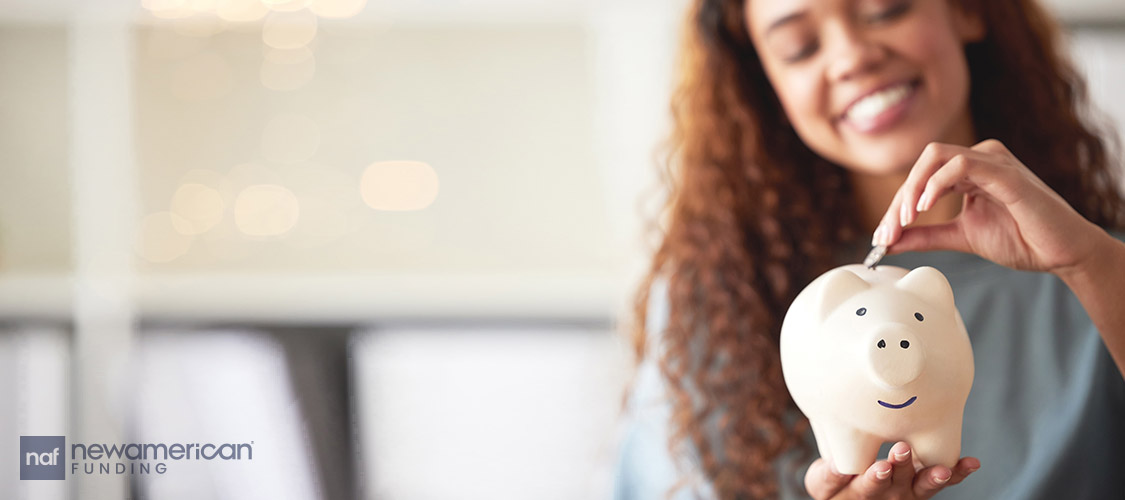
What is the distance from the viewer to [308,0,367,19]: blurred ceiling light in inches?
95.1

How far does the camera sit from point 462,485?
6.46ft

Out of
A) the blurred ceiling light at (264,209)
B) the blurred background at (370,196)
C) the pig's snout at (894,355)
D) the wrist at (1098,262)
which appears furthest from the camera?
the blurred ceiling light at (264,209)

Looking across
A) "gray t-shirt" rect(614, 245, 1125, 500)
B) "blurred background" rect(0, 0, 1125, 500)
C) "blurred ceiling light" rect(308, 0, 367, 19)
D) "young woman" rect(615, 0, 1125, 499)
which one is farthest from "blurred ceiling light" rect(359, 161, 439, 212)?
"gray t-shirt" rect(614, 245, 1125, 500)

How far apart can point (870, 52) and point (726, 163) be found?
1.22 feet

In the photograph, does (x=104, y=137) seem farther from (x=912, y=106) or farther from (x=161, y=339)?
(x=912, y=106)

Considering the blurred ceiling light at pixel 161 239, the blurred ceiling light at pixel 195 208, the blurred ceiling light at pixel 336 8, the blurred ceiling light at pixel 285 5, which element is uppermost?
the blurred ceiling light at pixel 285 5

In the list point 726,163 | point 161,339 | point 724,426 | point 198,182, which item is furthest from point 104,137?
point 724,426

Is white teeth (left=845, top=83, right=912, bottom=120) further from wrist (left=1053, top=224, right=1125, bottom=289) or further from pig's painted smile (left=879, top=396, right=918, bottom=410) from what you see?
pig's painted smile (left=879, top=396, right=918, bottom=410)

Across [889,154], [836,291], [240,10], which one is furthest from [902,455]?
[240,10]

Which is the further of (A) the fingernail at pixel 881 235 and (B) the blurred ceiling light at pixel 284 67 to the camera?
(B) the blurred ceiling light at pixel 284 67

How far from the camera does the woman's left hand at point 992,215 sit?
0.77m

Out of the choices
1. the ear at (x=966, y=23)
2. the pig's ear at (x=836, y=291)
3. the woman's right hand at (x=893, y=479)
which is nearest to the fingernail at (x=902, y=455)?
the woman's right hand at (x=893, y=479)

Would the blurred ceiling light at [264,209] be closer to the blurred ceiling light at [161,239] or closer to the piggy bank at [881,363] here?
the blurred ceiling light at [161,239]

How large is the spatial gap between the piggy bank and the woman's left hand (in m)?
0.07
